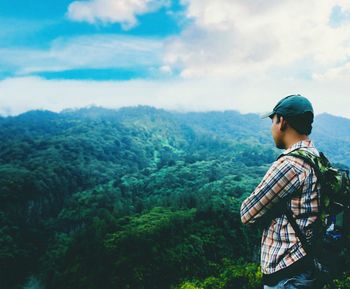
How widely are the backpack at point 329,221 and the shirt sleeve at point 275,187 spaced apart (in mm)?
115

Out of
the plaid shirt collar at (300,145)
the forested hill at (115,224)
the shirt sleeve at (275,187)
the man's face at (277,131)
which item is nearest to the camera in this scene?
the shirt sleeve at (275,187)

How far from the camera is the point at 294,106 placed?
2857 mm

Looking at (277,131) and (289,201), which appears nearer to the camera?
(289,201)

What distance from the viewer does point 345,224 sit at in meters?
2.79

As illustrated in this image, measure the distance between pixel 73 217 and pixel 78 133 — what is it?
107 m

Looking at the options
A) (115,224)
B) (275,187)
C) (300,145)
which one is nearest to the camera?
(275,187)

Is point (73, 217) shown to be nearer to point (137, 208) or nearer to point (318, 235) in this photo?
point (137, 208)

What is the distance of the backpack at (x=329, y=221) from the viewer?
267 centimetres

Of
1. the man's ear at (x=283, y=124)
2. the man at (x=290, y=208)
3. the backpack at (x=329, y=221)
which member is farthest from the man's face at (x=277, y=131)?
the backpack at (x=329, y=221)

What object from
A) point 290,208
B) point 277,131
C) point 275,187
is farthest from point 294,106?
point 290,208

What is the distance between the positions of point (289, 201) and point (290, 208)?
0.05 m

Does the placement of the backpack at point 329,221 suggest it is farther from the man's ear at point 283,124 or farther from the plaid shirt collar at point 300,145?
the man's ear at point 283,124

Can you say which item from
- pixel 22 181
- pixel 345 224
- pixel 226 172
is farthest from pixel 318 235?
pixel 226 172

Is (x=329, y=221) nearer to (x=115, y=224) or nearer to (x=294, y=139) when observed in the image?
(x=294, y=139)
